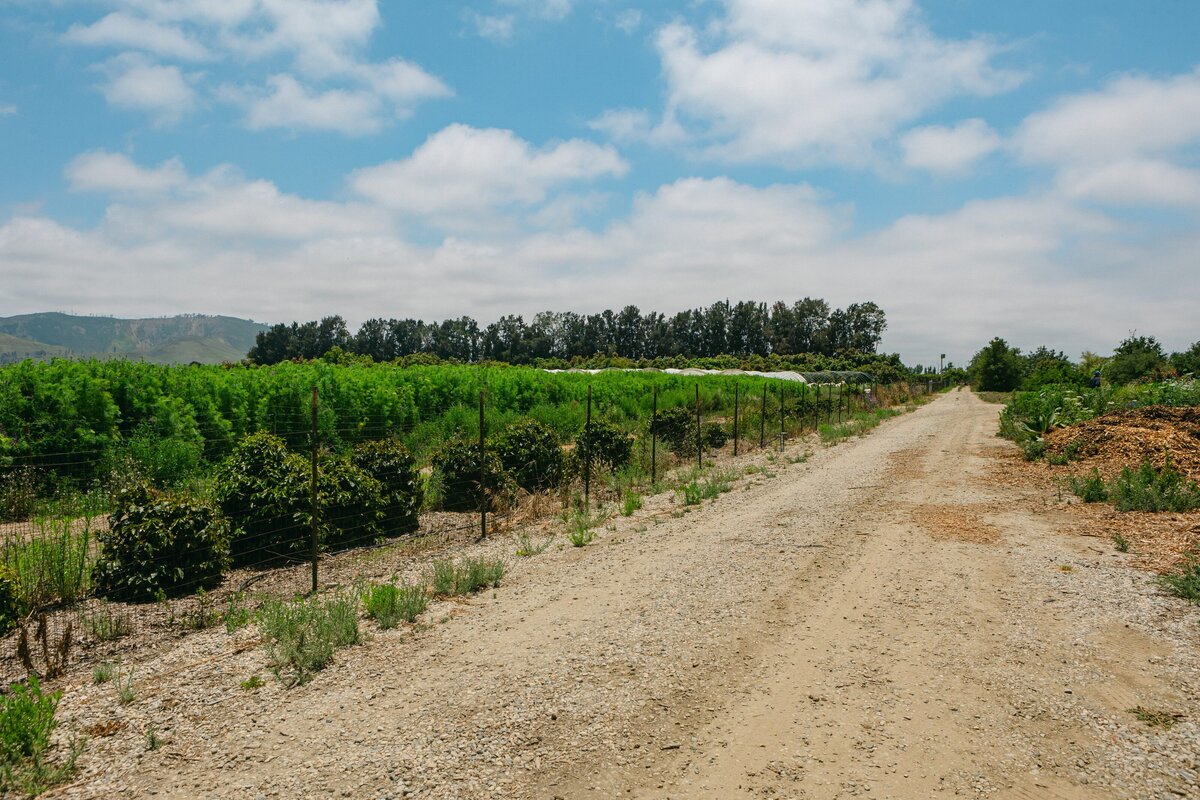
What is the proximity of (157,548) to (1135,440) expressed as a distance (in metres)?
18.0

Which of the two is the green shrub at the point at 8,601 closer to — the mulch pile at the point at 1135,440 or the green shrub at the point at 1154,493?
the green shrub at the point at 1154,493

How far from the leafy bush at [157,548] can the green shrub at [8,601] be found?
0.85 meters

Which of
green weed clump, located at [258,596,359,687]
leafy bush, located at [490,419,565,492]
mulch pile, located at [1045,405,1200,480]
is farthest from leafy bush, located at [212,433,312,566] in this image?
mulch pile, located at [1045,405,1200,480]

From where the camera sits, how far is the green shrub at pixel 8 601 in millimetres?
5680

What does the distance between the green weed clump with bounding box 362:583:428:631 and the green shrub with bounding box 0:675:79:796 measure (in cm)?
235

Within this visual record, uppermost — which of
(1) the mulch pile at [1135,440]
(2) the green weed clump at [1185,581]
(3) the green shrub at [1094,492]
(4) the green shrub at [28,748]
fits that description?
(1) the mulch pile at [1135,440]

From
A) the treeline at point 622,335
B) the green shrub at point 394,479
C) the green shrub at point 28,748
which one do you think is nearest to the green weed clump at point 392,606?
the green shrub at point 28,748

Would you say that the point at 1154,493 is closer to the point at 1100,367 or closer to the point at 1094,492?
the point at 1094,492

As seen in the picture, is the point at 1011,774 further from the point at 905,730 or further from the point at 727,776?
the point at 727,776

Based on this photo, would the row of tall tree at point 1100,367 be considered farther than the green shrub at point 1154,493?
Yes

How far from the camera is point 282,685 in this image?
15.9 feet

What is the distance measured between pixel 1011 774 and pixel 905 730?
58 cm

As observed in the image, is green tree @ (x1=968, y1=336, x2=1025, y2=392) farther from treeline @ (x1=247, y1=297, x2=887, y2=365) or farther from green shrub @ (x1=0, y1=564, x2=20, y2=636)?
green shrub @ (x1=0, y1=564, x2=20, y2=636)

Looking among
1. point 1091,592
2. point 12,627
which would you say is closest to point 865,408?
point 1091,592
